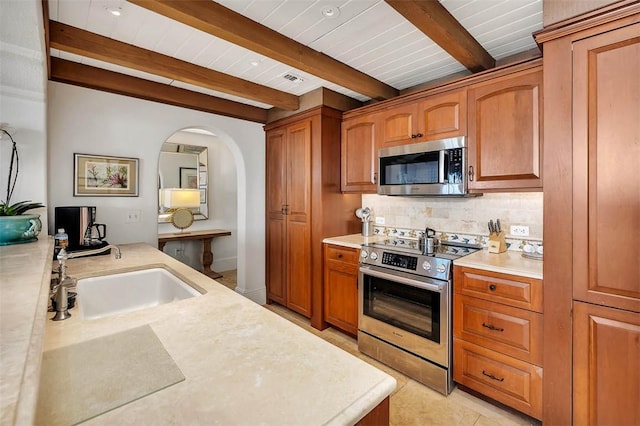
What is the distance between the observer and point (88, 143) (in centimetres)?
263

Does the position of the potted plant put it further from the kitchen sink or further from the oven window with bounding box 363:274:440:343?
the oven window with bounding box 363:274:440:343

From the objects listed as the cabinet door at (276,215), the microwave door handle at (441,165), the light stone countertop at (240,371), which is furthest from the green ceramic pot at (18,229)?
the microwave door handle at (441,165)

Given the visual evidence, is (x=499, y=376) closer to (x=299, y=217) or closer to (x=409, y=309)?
(x=409, y=309)

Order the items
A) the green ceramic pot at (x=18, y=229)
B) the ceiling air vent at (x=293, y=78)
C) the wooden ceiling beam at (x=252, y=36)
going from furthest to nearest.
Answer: the ceiling air vent at (x=293, y=78), the wooden ceiling beam at (x=252, y=36), the green ceramic pot at (x=18, y=229)

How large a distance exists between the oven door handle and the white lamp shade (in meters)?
3.09

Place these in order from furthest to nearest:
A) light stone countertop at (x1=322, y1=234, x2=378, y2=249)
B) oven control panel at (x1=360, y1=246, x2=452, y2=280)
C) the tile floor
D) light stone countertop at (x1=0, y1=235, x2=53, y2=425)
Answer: light stone countertop at (x1=322, y1=234, x2=378, y2=249)
oven control panel at (x1=360, y1=246, x2=452, y2=280)
the tile floor
light stone countertop at (x1=0, y1=235, x2=53, y2=425)

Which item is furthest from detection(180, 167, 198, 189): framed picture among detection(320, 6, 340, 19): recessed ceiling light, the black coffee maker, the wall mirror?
detection(320, 6, 340, 19): recessed ceiling light

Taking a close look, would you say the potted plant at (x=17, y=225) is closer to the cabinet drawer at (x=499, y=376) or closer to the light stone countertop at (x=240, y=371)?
the light stone countertop at (x=240, y=371)

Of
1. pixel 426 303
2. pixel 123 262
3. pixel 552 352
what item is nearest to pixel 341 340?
pixel 426 303

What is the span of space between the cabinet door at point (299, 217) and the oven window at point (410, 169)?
30.9 inches

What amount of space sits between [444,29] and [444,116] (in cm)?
71

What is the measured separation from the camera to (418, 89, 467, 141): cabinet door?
2.23 meters

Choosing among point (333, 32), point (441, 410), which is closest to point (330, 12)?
point (333, 32)

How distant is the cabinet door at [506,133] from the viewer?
190 cm
